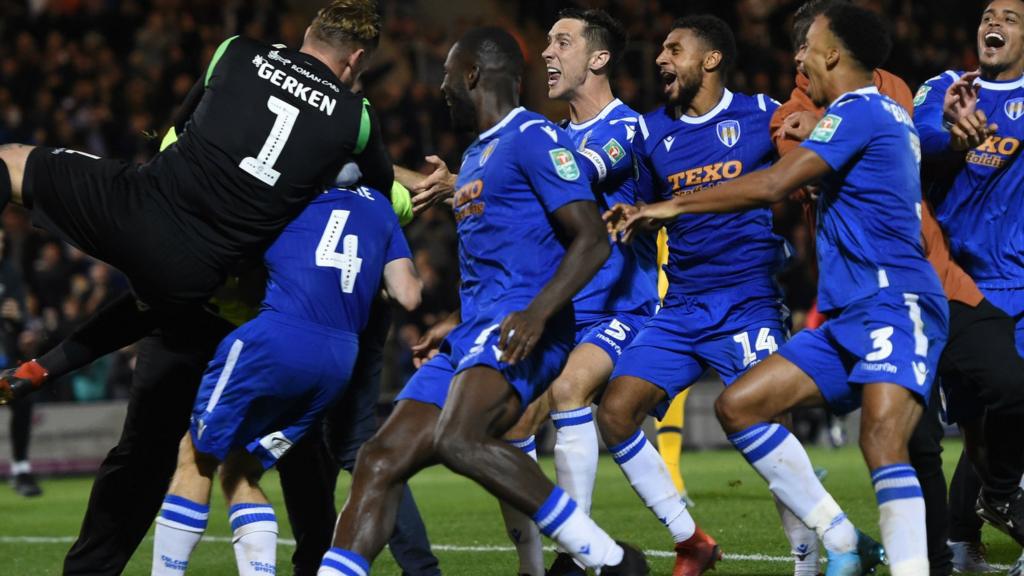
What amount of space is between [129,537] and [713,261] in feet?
9.90

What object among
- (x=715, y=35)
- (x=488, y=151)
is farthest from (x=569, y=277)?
(x=715, y=35)

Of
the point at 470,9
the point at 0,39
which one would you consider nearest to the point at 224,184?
the point at 0,39

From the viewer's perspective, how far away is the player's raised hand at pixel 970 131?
616 cm

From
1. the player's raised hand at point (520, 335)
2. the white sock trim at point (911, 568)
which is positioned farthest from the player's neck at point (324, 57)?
the white sock trim at point (911, 568)

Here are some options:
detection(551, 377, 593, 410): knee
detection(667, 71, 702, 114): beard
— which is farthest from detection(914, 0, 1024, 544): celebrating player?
detection(551, 377, 593, 410): knee

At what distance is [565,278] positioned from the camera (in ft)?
17.6

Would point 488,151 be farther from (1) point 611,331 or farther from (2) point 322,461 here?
(2) point 322,461

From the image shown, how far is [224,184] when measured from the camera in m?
5.82

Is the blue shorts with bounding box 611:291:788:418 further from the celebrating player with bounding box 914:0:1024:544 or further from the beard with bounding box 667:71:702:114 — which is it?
the beard with bounding box 667:71:702:114

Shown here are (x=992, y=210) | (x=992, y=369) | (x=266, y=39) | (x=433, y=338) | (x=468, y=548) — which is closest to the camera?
(x=433, y=338)

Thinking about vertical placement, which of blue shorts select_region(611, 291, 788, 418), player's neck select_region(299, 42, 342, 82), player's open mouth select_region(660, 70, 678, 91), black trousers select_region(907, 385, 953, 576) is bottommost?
black trousers select_region(907, 385, 953, 576)

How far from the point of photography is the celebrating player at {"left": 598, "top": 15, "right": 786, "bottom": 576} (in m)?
6.81

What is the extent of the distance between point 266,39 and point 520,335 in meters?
15.9

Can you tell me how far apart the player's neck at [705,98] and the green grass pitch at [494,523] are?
7.59 ft
